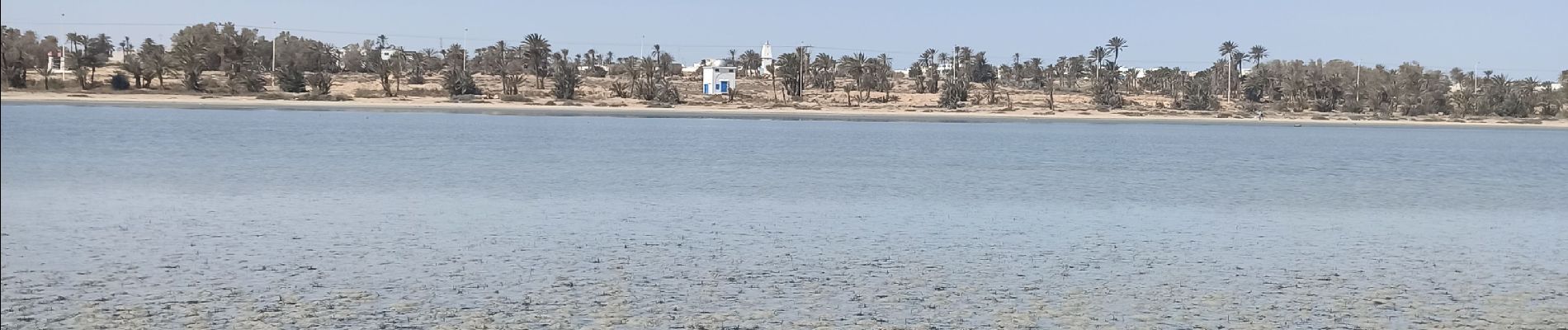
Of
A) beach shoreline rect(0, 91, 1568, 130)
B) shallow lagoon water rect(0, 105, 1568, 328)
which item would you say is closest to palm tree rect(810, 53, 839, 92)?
beach shoreline rect(0, 91, 1568, 130)

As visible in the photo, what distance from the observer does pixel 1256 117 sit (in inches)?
2916

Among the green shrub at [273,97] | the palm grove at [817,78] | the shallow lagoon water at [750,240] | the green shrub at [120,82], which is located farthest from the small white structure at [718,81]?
the shallow lagoon water at [750,240]

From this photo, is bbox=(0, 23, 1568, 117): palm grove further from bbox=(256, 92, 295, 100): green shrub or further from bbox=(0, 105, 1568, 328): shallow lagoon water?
bbox=(0, 105, 1568, 328): shallow lagoon water

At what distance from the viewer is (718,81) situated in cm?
8894

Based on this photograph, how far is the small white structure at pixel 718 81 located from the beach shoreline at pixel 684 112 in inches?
596

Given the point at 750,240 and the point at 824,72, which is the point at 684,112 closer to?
the point at 824,72

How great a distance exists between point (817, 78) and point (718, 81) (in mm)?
9045

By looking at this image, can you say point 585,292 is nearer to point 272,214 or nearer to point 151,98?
point 272,214

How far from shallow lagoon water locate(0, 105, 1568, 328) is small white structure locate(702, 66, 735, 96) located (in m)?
55.1

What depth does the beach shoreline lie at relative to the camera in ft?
205

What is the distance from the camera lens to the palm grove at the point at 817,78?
76.8 metres

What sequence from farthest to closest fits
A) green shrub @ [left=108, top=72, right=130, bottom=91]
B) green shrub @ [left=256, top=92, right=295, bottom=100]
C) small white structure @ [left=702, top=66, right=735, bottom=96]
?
small white structure @ [left=702, top=66, right=735, bottom=96]
green shrub @ [left=108, top=72, right=130, bottom=91]
green shrub @ [left=256, top=92, right=295, bottom=100]

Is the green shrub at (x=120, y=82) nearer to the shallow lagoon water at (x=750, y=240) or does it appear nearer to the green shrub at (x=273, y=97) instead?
the green shrub at (x=273, y=97)

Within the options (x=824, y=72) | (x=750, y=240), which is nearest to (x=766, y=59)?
(x=824, y=72)
